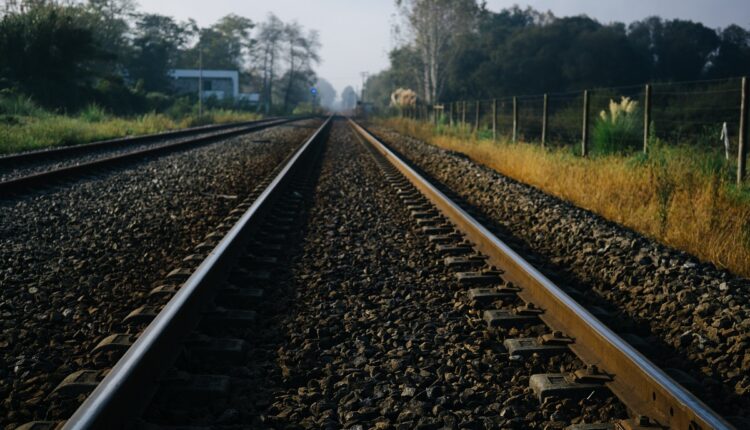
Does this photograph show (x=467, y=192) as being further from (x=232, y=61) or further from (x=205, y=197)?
(x=232, y=61)

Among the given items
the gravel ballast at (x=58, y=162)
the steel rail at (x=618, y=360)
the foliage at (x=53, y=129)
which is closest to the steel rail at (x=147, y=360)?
the steel rail at (x=618, y=360)

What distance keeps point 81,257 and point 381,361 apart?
2886 millimetres

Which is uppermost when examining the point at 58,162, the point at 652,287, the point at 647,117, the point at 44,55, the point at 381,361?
the point at 44,55

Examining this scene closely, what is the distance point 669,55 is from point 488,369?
48394 millimetres

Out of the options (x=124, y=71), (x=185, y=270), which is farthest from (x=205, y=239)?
(x=124, y=71)

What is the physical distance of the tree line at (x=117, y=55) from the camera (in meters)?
25.8

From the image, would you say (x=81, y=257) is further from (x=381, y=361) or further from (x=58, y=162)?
(x=58, y=162)

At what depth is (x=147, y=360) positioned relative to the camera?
8.28 feet

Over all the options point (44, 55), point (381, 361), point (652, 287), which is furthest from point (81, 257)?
point (44, 55)

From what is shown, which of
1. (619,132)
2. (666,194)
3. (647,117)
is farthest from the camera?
(619,132)

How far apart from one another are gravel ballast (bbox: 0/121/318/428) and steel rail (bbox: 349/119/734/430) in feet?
7.52

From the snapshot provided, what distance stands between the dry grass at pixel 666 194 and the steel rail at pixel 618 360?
1855 millimetres

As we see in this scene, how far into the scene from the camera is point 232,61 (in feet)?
350

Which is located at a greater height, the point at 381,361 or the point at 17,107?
the point at 17,107
